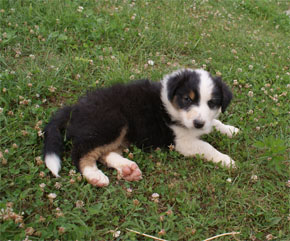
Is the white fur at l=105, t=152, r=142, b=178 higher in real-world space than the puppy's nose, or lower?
lower

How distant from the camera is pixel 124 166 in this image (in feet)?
8.13

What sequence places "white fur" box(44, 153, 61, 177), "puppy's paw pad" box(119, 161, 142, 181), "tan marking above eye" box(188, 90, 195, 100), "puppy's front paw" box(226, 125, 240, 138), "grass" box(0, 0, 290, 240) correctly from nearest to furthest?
"grass" box(0, 0, 290, 240), "white fur" box(44, 153, 61, 177), "puppy's paw pad" box(119, 161, 142, 181), "tan marking above eye" box(188, 90, 195, 100), "puppy's front paw" box(226, 125, 240, 138)

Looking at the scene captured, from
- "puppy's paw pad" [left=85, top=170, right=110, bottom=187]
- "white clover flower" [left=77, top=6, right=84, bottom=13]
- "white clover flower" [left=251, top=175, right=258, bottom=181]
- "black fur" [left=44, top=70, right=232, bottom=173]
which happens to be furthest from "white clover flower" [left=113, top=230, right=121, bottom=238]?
"white clover flower" [left=77, top=6, right=84, bottom=13]

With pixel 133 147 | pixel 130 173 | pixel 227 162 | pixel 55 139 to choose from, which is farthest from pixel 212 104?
pixel 55 139

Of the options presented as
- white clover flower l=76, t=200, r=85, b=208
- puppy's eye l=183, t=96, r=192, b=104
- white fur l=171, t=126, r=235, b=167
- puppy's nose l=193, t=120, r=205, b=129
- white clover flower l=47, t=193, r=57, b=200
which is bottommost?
white clover flower l=47, t=193, r=57, b=200

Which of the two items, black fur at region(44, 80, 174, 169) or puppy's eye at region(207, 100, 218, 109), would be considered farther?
puppy's eye at region(207, 100, 218, 109)

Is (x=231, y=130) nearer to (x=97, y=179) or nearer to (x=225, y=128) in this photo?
(x=225, y=128)

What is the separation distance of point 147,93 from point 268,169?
1.35m

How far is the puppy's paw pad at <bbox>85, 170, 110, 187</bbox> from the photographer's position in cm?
234

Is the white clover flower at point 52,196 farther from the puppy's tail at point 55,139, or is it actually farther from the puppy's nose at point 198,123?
the puppy's nose at point 198,123

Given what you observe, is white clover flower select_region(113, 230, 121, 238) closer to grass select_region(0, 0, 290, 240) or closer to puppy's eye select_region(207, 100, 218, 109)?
grass select_region(0, 0, 290, 240)

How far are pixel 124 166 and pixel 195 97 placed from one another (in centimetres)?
90

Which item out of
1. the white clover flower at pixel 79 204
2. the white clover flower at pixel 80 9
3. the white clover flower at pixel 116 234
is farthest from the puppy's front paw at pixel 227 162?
the white clover flower at pixel 80 9

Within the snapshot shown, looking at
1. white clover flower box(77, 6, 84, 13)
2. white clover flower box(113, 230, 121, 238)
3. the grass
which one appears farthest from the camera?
white clover flower box(77, 6, 84, 13)
